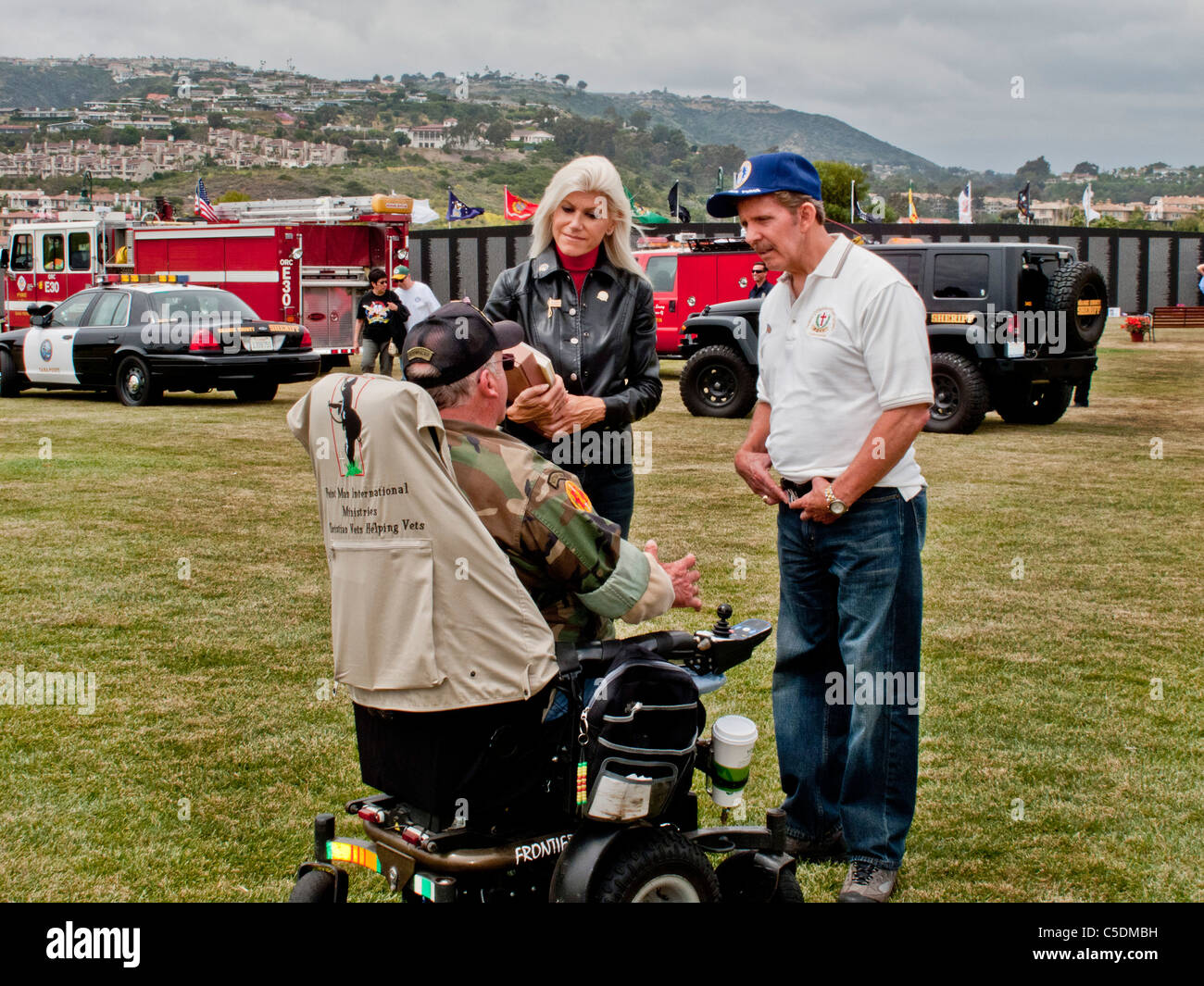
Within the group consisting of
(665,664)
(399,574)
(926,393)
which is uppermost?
(926,393)

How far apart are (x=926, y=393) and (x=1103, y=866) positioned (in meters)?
1.50

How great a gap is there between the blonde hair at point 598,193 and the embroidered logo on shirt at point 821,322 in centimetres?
75

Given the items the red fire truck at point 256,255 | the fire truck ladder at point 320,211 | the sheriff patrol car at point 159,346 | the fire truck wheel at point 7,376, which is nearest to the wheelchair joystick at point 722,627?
the sheriff patrol car at point 159,346

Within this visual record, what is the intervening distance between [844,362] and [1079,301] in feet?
37.6

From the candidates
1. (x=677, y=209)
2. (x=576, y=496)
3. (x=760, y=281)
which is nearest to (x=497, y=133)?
(x=677, y=209)

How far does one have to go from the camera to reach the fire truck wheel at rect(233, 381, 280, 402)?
17312mm

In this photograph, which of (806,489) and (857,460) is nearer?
(857,460)

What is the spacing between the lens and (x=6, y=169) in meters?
172

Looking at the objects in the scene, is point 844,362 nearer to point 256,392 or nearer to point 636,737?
point 636,737

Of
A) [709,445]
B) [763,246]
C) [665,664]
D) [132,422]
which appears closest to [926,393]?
[763,246]

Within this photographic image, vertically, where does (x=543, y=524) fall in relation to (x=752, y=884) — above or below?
above

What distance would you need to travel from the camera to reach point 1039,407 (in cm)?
1530

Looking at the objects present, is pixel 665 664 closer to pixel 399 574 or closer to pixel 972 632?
pixel 399 574

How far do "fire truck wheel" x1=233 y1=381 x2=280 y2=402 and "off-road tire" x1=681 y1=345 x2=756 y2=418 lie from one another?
226 inches
